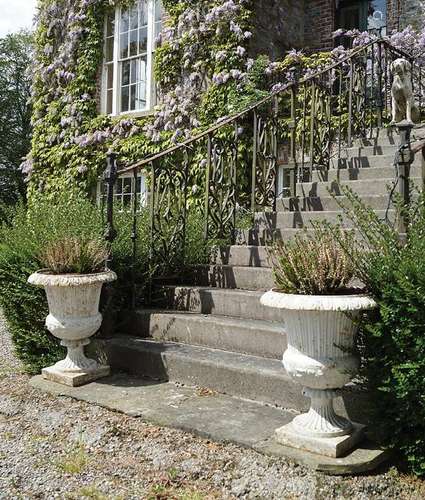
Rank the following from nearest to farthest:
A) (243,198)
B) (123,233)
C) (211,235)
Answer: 1. (123,233)
2. (211,235)
3. (243,198)

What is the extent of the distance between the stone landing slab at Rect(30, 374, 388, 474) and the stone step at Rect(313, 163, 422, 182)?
10.6 feet

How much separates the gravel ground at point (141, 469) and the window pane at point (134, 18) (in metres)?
10.2

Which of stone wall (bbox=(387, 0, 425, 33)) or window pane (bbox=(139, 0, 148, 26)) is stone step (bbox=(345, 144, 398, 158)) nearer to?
stone wall (bbox=(387, 0, 425, 33))

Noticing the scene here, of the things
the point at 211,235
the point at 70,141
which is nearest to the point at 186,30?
the point at 70,141

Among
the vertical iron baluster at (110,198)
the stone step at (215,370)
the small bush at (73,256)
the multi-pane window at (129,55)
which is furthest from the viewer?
the multi-pane window at (129,55)

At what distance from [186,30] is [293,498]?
31.6 ft

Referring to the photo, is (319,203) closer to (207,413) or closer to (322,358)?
(207,413)

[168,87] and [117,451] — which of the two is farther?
[168,87]

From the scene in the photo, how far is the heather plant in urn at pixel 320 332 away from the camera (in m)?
2.79

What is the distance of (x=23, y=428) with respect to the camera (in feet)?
11.6

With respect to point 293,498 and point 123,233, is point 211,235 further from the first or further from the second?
point 293,498

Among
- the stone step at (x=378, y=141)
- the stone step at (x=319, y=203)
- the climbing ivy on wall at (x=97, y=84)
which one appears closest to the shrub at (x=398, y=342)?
the stone step at (x=319, y=203)

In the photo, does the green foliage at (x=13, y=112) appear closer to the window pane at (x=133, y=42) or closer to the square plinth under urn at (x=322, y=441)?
the window pane at (x=133, y=42)

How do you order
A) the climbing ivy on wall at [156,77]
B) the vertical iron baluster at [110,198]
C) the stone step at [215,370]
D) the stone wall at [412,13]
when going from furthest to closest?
the stone wall at [412,13]
the climbing ivy on wall at [156,77]
the vertical iron baluster at [110,198]
the stone step at [215,370]
